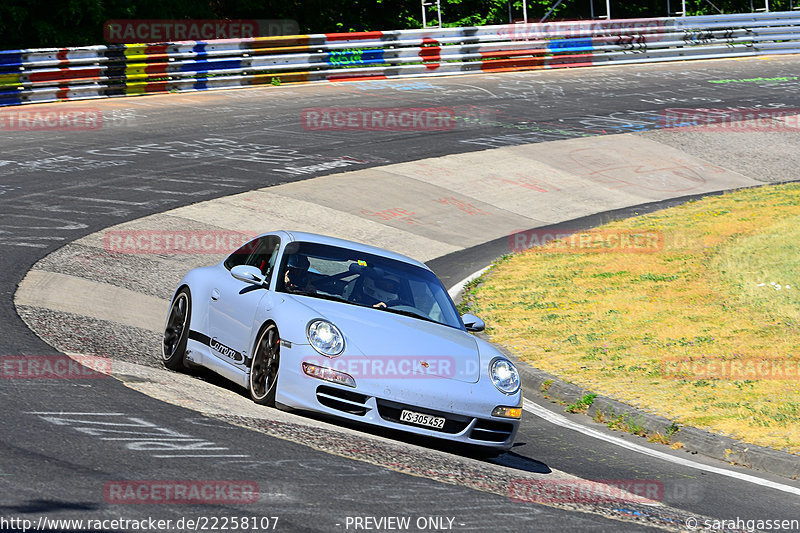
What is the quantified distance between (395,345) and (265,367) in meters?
1.06

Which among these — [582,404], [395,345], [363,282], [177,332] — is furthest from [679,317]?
[177,332]

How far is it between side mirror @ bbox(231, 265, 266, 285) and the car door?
70 mm

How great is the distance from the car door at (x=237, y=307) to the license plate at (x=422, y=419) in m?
1.53

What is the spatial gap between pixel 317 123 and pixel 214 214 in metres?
8.50

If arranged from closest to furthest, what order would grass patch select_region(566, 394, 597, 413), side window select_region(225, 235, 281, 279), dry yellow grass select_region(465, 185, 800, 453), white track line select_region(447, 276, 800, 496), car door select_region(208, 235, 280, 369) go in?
white track line select_region(447, 276, 800, 496), car door select_region(208, 235, 280, 369), side window select_region(225, 235, 281, 279), dry yellow grass select_region(465, 185, 800, 453), grass patch select_region(566, 394, 597, 413)

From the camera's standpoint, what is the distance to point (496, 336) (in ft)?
42.1

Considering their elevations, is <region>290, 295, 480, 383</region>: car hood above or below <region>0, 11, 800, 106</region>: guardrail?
below

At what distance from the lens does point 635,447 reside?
9.08 metres

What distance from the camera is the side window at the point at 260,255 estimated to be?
364 inches

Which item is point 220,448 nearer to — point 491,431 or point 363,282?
point 491,431

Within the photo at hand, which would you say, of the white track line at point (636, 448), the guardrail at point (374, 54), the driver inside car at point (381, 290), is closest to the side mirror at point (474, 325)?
the driver inside car at point (381, 290)

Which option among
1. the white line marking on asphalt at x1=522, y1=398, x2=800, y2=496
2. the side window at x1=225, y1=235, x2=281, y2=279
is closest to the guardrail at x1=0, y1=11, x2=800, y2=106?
the side window at x1=225, y1=235, x2=281, y2=279

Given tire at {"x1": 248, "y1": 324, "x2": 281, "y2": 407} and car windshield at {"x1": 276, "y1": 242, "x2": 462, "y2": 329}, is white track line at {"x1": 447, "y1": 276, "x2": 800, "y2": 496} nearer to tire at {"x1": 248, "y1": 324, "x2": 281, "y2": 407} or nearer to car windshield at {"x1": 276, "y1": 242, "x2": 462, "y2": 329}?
car windshield at {"x1": 276, "y1": 242, "x2": 462, "y2": 329}

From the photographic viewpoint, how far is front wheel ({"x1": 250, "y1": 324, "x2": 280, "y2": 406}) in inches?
317
